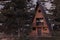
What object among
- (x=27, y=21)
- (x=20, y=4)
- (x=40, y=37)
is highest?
(x=20, y=4)

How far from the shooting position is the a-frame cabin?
1400 centimetres

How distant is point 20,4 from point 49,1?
2313mm

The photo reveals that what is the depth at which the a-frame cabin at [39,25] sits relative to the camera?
45.9 feet

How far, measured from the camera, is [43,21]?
14.1 metres

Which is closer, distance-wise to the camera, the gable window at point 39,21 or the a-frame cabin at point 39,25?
the a-frame cabin at point 39,25

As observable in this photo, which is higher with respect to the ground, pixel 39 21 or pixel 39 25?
pixel 39 21

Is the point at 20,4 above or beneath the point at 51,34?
above

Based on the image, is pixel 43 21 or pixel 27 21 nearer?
pixel 27 21

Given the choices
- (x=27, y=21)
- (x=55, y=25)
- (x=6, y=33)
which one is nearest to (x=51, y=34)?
(x=55, y=25)

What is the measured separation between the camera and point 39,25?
46.9 ft

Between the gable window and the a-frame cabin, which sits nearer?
the a-frame cabin

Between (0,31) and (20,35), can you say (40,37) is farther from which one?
(0,31)

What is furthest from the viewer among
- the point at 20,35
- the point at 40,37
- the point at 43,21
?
the point at 43,21

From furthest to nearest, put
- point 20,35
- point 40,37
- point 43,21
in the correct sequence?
point 43,21 < point 40,37 < point 20,35
